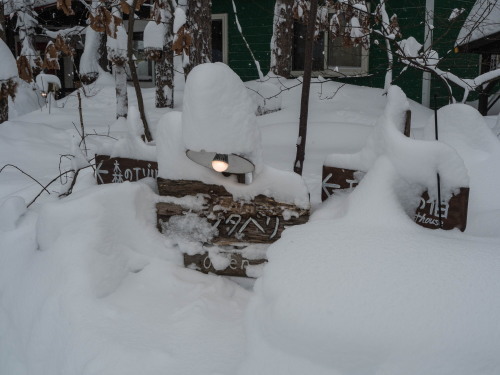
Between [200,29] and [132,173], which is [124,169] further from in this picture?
[200,29]

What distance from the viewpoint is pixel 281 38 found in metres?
7.80

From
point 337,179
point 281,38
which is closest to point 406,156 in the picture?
point 337,179

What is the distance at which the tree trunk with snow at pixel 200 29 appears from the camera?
21.5ft

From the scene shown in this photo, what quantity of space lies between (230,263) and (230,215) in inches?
12.0

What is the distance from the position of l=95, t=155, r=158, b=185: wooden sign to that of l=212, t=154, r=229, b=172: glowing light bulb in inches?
27.7

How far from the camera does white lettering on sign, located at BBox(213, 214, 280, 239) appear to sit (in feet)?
8.98

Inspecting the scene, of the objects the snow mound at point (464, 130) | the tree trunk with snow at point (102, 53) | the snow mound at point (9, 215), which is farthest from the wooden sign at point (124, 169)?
the tree trunk with snow at point (102, 53)

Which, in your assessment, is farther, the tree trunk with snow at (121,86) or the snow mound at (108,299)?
the tree trunk with snow at (121,86)

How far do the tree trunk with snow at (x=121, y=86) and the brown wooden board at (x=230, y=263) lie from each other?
20.3 ft

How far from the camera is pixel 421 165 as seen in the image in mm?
2410

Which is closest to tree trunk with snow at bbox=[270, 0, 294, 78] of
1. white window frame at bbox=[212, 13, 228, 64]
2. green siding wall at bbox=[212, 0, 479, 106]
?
green siding wall at bbox=[212, 0, 479, 106]

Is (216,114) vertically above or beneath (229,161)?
above

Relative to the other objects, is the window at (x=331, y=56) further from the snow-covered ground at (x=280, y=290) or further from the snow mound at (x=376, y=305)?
the snow mound at (x=376, y=305)

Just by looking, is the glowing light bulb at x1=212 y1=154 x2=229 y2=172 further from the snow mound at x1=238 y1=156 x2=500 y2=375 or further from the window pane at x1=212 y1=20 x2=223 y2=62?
the window pane at x1=212 y1=20 x2=223 y2=62
